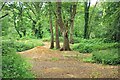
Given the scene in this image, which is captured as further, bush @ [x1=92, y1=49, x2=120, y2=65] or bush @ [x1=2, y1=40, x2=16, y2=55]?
bush @ [x1=92, y1=49, x2=120, y2=65]

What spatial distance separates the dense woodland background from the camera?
1058 centimetres

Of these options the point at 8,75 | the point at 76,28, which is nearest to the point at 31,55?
the point at 8,75

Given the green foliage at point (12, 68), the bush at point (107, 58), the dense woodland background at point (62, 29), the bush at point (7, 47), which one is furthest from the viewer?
the bush at point (107, 58)

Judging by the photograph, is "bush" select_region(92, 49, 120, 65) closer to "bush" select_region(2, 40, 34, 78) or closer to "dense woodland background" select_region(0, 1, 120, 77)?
"dense woodland background" select_region(0, 1, 120, 77)

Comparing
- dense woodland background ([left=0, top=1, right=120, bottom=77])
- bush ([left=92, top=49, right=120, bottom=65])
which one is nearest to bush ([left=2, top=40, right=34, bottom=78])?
dense woodland background ([left=0, top=1, right=120, bottom=77])

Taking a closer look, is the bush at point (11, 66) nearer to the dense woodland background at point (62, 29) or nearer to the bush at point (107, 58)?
the dense woodland background at point (62, 29)

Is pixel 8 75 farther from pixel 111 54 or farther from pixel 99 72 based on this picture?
pixel 111 54

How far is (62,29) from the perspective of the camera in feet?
72.0

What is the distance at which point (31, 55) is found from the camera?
19.4 meters

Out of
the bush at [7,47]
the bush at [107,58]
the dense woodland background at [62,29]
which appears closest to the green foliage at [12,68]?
the dense woodland background at [62,29]

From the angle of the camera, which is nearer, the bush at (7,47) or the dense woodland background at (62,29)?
the bush at (7,47)

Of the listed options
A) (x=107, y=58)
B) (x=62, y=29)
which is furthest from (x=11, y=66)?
(x=62, y=29)

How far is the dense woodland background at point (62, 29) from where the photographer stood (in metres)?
10.6

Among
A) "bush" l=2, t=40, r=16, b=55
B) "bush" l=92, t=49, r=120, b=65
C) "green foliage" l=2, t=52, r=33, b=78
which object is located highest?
"bush" l=2, t=40, r=16, b=55
